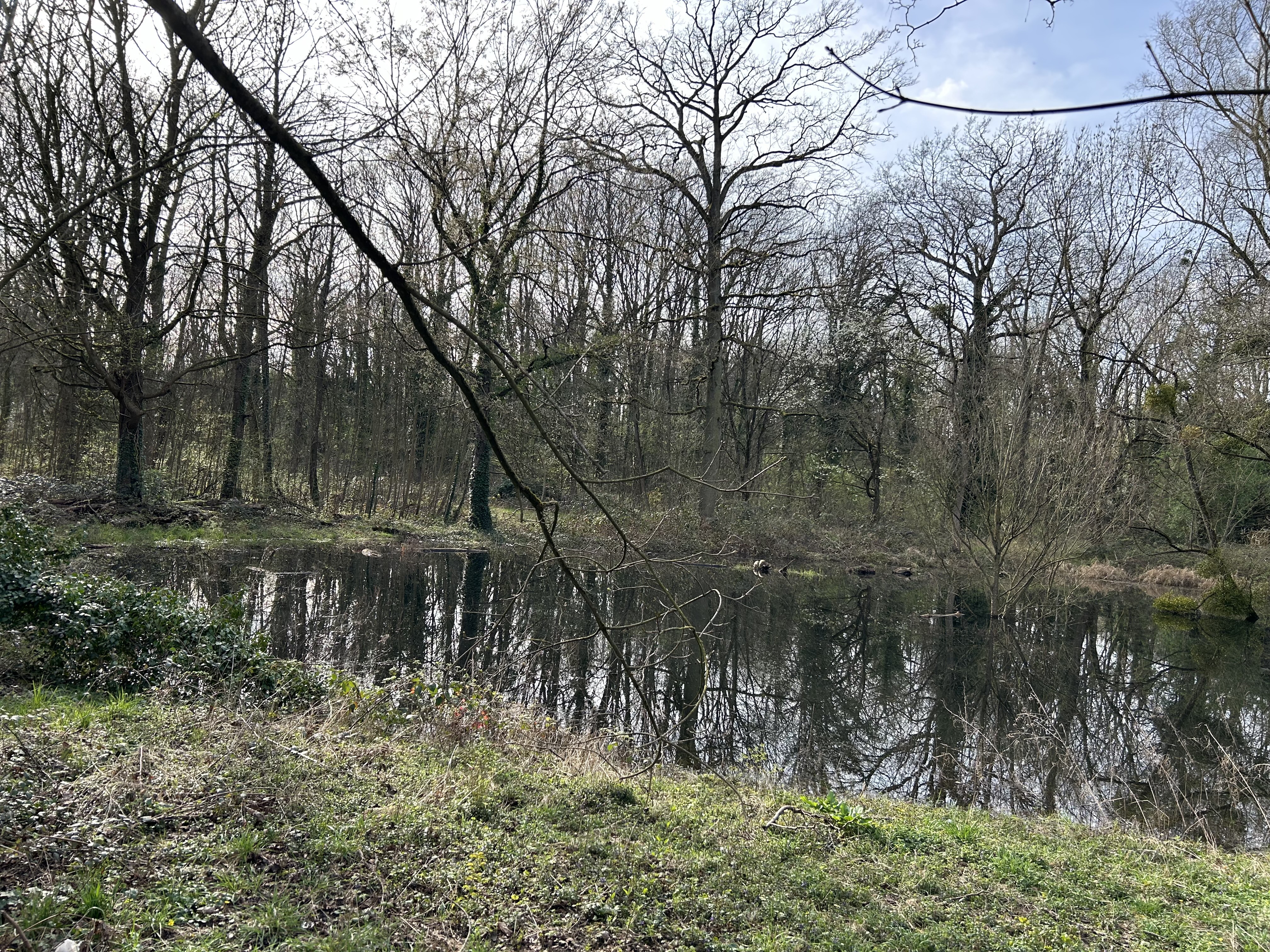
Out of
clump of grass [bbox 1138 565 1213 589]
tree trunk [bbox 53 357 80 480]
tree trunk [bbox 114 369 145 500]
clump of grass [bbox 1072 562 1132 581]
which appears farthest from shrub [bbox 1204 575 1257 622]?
tree trunk [bbox 53 357 80 480]

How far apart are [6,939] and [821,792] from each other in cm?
598

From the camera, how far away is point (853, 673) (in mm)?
12070

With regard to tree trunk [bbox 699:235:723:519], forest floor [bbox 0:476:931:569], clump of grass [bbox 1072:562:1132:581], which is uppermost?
tree trunk [bbox 699:235:723:519]

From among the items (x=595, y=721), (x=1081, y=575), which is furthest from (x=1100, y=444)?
(x=595, y=721)

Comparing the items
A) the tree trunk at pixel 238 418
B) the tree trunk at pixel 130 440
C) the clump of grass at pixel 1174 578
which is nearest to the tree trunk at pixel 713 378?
the tree trunk at pixel 238 418

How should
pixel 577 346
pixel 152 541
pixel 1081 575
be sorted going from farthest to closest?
pixel 1081 575, pixel 577 346, pixel 152 541

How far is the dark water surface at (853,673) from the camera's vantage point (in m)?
7.82

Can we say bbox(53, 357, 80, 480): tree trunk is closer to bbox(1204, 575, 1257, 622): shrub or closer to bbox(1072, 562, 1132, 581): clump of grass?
bbox(1204, 575, 1257, 622): shrub

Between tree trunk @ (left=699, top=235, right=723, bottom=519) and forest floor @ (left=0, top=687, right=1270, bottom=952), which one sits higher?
tree trunk @ (left=699, top=235, right=723, bottom=519)

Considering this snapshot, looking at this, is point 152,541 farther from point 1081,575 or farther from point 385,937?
point 1081,575

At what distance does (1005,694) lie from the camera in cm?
1121

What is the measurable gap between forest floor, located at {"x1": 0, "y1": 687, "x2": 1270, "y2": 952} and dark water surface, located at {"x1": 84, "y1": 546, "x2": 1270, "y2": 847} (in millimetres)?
1012

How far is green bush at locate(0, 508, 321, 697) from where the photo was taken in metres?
6.16

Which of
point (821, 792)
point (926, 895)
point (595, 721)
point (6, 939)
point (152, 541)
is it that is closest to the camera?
point (6, 939)
